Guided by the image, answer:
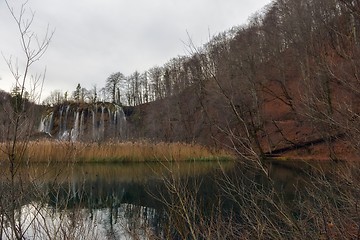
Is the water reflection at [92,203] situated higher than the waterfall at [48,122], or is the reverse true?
the waterfall at [48,122]

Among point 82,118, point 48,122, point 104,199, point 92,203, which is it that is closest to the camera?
point 92,203

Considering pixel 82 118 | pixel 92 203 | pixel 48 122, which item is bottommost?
pixel 92 203

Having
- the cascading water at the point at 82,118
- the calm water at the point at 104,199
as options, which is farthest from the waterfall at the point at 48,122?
the calm water at the point at 104,199

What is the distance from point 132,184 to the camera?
10914 mm

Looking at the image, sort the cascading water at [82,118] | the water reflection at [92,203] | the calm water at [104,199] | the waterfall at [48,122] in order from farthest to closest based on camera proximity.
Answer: the cascading water at [82,118]
the waterfall at [48,122]
the calm water at [104,199]
the water reflection at [92,203]

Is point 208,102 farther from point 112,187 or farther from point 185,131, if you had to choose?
point 112,187

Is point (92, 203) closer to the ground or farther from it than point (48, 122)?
closer to the ground

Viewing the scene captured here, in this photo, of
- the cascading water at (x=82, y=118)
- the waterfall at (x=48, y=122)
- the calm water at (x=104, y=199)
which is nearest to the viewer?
the calm water at (x=104, y=199)

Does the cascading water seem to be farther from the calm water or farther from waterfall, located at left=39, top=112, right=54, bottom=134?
the calm water

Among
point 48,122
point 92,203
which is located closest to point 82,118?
point 48,122

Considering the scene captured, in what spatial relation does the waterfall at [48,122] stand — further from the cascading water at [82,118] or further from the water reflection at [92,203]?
the water reflection at [92,203]

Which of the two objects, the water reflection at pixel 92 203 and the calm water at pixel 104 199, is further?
the calm water at pixel 104 199

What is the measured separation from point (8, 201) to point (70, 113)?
3360 centimetres

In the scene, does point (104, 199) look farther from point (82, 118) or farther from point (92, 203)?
point (82, 118)
